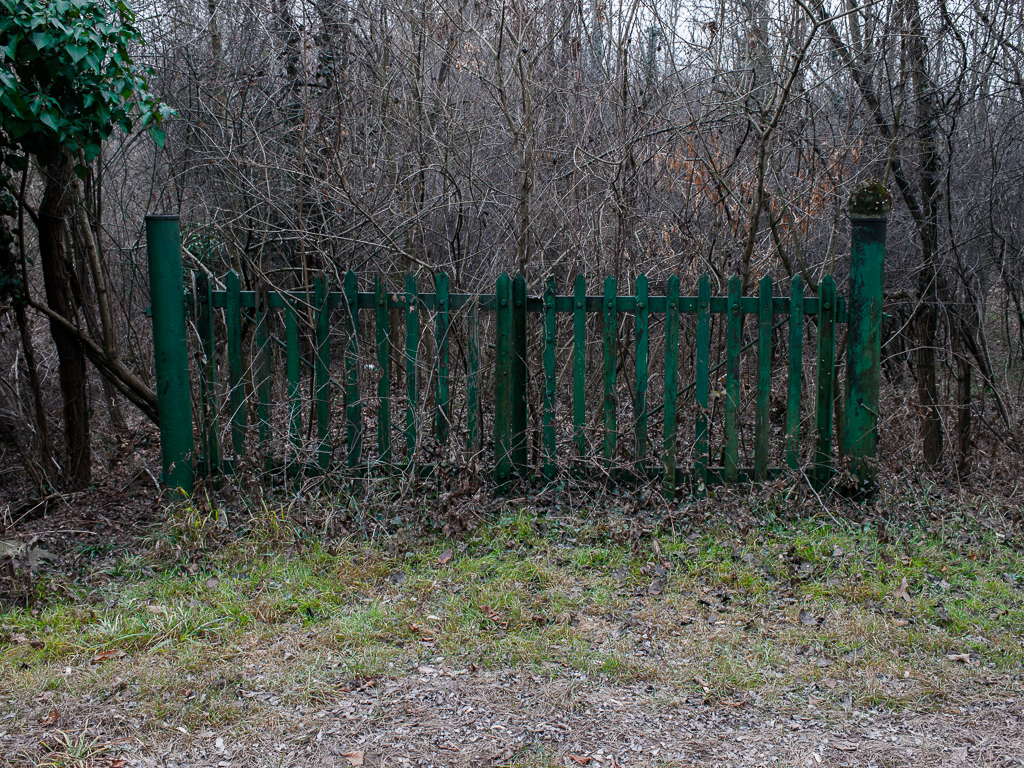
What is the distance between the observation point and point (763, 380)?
532 centimetres

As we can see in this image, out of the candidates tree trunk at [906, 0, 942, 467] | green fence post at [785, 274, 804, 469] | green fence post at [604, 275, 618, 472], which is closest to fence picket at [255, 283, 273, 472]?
green fence post at [604, 275, 618, 472]

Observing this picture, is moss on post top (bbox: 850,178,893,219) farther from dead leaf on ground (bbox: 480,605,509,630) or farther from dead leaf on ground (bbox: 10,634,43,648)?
dead leaf on ground (bbox: 10,634,43,648)

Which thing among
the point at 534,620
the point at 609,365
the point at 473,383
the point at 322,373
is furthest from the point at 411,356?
the point at 534,620

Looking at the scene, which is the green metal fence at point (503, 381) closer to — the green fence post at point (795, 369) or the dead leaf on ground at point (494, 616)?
the green fence post at point (795, 369)

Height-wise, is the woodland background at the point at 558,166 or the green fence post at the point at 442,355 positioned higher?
the woodland background at the point at 558,166

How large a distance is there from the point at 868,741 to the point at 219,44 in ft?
23.8

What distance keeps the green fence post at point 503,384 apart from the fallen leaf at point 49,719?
9.88 ft

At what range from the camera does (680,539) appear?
4902mm

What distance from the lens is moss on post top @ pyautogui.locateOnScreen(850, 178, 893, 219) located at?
5.11 m

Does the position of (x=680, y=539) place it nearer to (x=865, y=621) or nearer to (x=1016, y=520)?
(x=865, y=621)

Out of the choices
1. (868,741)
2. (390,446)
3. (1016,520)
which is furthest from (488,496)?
(1016,520)

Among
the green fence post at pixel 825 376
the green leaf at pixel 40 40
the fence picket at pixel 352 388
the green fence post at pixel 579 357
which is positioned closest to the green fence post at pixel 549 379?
the green fence post at pixel 579 357

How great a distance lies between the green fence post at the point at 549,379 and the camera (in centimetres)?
536

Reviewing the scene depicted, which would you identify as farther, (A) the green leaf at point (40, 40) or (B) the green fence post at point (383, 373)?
(B) the green fence post at point (383, 373)
